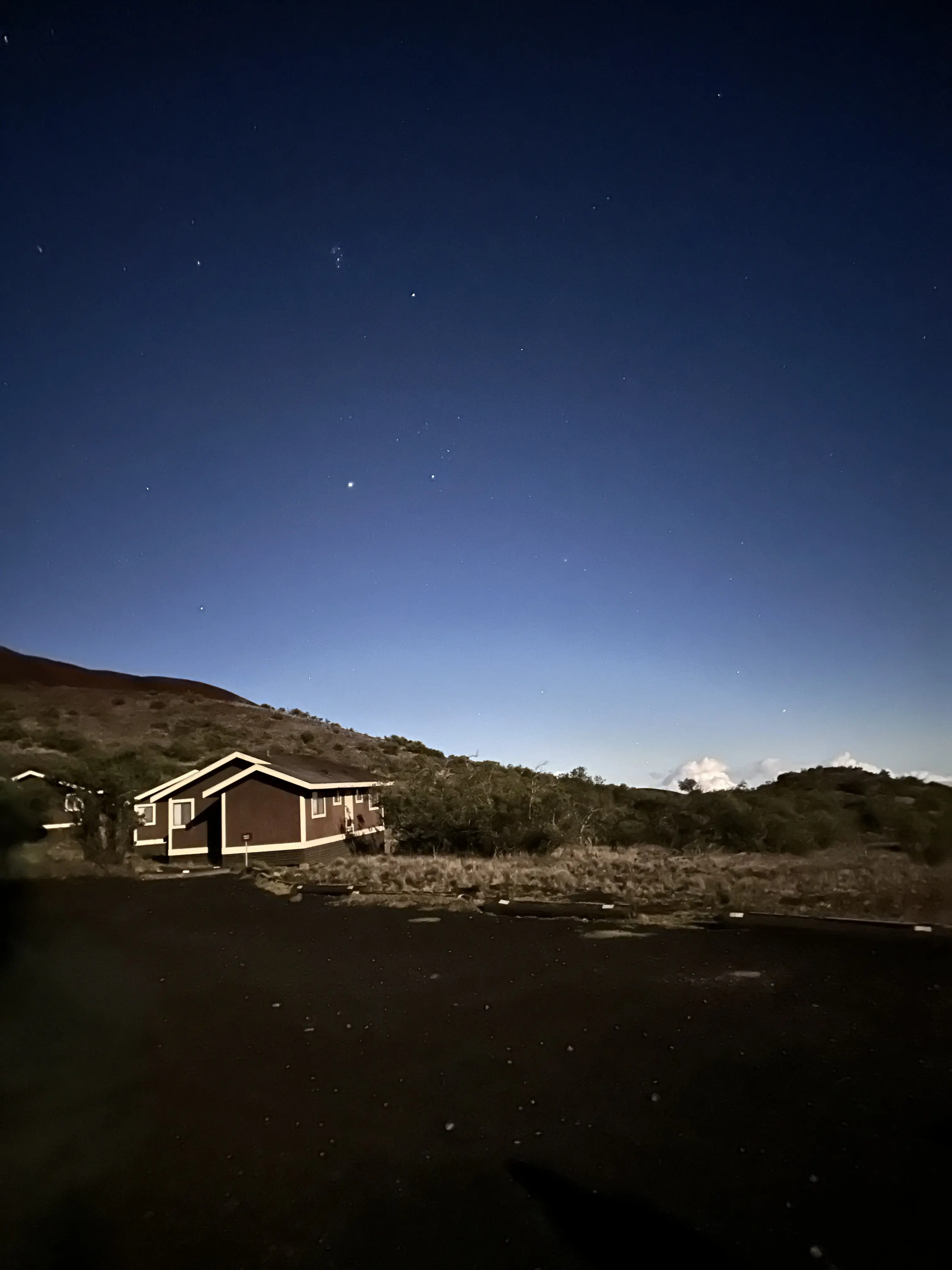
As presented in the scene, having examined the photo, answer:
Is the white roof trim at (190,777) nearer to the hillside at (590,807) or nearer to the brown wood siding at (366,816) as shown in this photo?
the hillside at (590,807)

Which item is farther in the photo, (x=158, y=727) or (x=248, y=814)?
(x=158, y=727)

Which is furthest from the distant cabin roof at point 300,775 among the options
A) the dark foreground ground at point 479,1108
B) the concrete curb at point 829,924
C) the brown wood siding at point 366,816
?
the concrete curb at point 829,924

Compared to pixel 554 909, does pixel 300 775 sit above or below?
above

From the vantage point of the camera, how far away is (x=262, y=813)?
86.7ft

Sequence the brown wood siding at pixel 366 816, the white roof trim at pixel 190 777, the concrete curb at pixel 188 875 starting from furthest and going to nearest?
1. the brown wood siding at pixel 366 816
2. the white roof trim at pixel 190 777
3. the concrete curb at pixel 188 875

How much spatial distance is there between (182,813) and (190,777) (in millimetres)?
1315

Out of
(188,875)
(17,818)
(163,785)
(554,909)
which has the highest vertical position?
(163,785)

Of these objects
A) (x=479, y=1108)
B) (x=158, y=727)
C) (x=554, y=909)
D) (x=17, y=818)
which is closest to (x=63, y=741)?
(x=158, y=727)

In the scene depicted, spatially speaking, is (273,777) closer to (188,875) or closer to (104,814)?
(188,875)

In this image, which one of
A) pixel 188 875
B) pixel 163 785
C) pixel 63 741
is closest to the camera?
pixel 188 875

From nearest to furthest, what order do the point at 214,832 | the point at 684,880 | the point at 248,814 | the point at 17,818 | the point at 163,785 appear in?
the point at 17,818
the point at 684,880
the point at 248,814
the point at 214,832
the point at 163,785

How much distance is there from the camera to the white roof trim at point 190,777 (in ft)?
89.6

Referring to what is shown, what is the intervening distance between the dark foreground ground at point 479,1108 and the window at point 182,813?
624 inches

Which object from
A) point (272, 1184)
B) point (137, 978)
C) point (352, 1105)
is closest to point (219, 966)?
point (137, 978)
